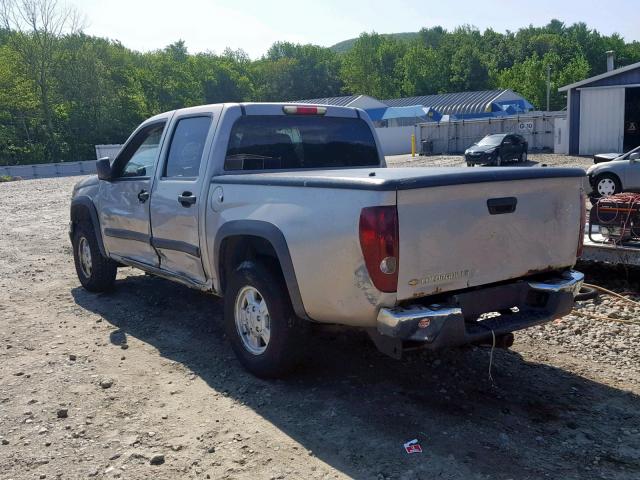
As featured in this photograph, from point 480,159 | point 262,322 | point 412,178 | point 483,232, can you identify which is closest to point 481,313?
point 483,232

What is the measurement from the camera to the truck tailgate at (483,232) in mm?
3502

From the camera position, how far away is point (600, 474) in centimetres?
324

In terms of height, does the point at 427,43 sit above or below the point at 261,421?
above

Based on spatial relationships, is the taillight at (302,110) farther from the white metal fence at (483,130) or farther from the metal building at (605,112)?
the white metal fence at (483,130)

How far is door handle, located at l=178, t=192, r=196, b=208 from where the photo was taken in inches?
193

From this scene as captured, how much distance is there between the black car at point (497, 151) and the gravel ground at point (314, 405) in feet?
69.1

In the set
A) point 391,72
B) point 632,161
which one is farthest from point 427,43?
point 632,161

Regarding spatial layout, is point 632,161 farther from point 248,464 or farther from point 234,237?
point 248,464

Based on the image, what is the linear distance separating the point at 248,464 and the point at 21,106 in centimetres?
4939

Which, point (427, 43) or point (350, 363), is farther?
point (427, 43)

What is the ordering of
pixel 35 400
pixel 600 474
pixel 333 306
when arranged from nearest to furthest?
pixel 600 474 → pixel 333 306 → pixel 35 400

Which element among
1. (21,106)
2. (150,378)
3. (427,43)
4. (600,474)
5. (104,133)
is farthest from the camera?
(427,43)

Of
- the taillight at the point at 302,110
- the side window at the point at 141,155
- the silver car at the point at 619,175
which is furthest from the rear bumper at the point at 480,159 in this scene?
the side window at the point at 141,155

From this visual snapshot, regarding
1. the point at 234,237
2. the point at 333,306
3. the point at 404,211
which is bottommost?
the point at 333,306
